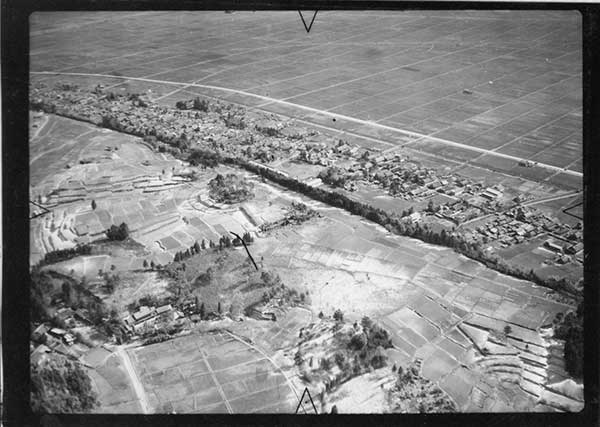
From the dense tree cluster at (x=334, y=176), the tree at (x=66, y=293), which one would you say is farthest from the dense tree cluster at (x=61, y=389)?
the dense tree cluster at (x=334, y=176)

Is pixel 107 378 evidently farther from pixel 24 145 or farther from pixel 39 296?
pixel 24 145

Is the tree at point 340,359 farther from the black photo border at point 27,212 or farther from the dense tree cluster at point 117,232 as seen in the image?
the dense tree cluster at point 117,232

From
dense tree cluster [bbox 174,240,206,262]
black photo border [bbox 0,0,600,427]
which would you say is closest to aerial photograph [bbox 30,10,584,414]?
dense tree cluster [bbox 174,240,206,262]

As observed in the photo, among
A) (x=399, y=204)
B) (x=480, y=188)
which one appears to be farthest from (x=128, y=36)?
(x=480, y=188)

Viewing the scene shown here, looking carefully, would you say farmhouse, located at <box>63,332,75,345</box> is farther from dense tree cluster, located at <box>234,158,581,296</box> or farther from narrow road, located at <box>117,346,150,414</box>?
dense tree cluster, located at <box>234,158,581,296</box>

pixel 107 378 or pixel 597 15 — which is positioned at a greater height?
pixel 597 15

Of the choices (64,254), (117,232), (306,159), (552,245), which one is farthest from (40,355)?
(552,245)
